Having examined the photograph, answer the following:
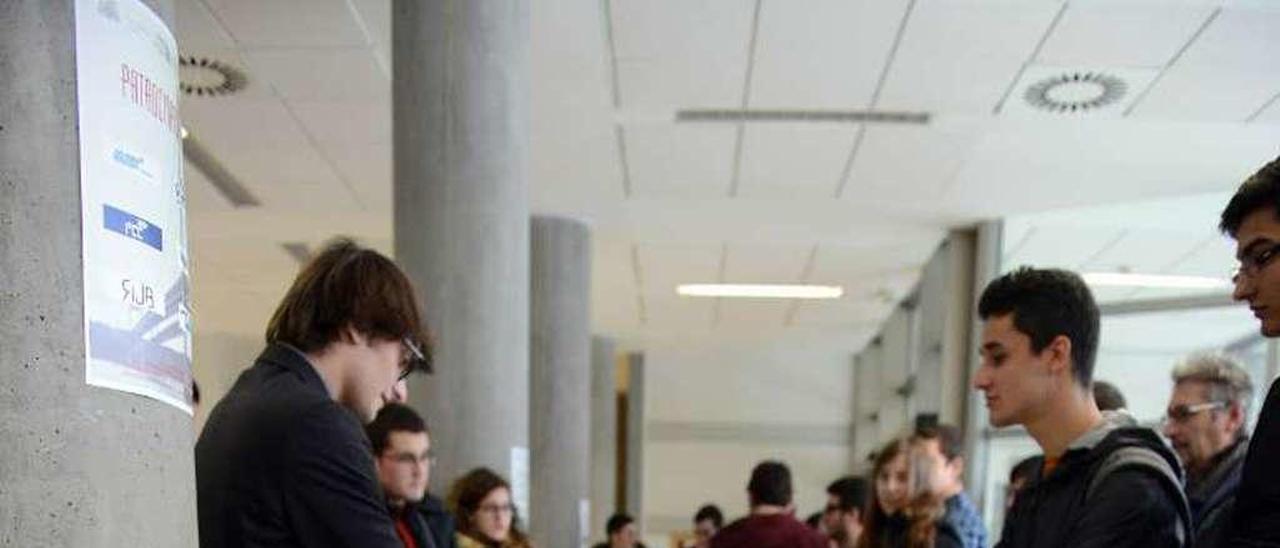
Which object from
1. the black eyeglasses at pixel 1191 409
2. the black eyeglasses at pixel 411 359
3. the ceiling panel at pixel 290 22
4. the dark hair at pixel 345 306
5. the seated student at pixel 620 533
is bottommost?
the seated student at pixel 620 533

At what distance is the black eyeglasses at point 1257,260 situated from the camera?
1.53m

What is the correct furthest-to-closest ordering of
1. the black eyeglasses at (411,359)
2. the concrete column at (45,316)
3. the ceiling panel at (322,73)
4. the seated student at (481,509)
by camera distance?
the ceiling panel at (322,73) < the seated student at (481,509) < the black eyeglasses at (411,359) < the concrete column at (45,316)

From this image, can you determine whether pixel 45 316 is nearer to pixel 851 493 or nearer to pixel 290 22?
pixel 290 22

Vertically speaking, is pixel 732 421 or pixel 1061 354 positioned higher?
pixel 732 421

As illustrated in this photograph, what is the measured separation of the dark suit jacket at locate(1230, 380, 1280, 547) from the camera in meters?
1.41

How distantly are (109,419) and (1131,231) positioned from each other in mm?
8305

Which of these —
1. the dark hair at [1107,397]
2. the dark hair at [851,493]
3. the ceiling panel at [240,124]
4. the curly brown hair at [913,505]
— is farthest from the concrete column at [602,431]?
the dark hair at [1107,397]

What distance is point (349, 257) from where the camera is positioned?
1638 mm

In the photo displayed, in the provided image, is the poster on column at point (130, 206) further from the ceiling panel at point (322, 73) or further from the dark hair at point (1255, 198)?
the ceiling panel at point (322, 73)

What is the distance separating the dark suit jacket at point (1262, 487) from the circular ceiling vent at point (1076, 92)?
163 inches

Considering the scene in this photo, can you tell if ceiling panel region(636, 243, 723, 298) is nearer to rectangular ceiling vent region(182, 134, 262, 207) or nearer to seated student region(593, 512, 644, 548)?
seated student region(593, 512, 644, 548)

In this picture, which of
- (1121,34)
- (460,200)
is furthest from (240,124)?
(1121,34)

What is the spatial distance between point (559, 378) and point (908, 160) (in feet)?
12.4

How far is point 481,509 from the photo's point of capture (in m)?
3.78
